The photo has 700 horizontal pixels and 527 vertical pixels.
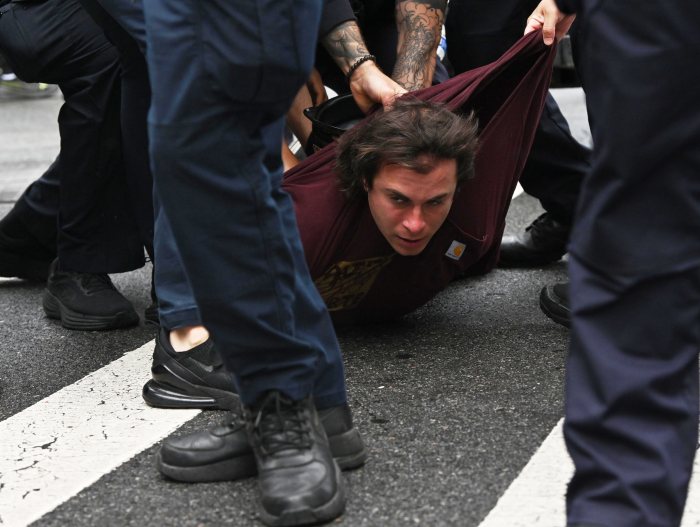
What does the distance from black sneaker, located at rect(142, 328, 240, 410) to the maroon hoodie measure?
15.1 inches

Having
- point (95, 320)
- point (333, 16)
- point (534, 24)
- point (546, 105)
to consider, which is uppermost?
point (534, 24)

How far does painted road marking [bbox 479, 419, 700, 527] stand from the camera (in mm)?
1795

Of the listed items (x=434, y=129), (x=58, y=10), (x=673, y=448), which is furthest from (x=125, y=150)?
(x=673, y=448)

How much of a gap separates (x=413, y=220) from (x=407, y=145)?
6.9 inches

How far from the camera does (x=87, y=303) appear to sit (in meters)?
3.13

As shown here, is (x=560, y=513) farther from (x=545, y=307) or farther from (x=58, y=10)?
(x=58, y=10)

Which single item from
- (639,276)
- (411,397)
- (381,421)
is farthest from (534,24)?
(639,276)

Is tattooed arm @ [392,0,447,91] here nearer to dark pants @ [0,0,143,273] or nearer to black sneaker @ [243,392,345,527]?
dark pants @ [0,0,143,273]

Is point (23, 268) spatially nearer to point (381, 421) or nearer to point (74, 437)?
point (74, 437)

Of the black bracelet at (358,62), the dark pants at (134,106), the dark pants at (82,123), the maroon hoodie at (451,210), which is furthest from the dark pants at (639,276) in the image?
the dark pants at (82,123)

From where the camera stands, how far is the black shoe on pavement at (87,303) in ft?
10.2

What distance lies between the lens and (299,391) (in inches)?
72.7

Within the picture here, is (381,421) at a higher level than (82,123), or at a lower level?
lower

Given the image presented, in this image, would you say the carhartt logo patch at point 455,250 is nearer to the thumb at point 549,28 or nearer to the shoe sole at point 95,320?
the thumb at point 549,28
